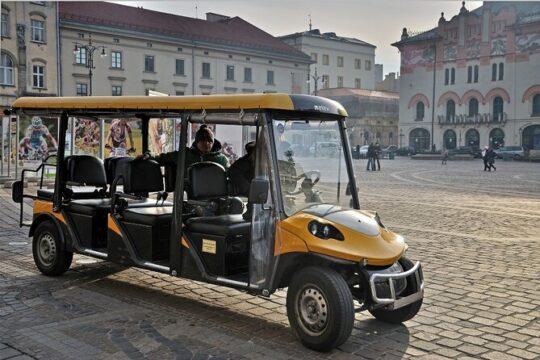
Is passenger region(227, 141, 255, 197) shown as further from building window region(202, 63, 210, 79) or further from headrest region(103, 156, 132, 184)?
building window region(202, 63, 210, 79)

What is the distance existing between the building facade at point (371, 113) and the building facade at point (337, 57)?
9803mm

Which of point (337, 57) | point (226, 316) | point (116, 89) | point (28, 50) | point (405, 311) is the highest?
point (337, 57)

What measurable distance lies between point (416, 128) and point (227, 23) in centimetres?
2743

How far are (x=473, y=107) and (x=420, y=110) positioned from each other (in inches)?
300

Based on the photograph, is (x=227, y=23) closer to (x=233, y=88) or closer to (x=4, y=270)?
(x=233, y=88)

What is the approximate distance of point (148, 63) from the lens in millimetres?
64688

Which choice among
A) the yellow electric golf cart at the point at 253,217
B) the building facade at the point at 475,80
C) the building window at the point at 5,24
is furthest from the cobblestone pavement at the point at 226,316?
the building facade at the point at 475,80

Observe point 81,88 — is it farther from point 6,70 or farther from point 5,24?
point 5,24

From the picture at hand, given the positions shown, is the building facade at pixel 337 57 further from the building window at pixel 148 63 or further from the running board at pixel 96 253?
the running board at pixel 96 253

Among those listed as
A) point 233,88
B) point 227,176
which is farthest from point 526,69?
point 227,176

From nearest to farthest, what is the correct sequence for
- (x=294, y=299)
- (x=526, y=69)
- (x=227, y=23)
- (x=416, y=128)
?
(x=294, y=299)
(x=526, y=69)
(x=227, y=23)
(x=416, y=128)

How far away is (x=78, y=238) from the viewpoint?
7793mm

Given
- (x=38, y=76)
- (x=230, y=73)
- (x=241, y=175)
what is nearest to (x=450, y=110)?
(x=230, y=73)

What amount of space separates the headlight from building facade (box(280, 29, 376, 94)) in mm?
90855
